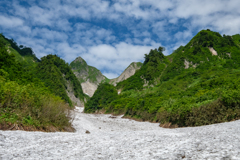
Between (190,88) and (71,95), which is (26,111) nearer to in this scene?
(190,88)

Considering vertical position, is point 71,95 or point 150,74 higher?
point 150,74

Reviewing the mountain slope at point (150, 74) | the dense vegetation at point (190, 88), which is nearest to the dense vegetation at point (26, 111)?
the dense vegetation at point (190, 88)

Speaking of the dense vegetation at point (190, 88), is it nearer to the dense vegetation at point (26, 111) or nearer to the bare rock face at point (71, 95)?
the dense vegetation at point (26, 111)

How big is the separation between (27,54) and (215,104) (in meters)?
194

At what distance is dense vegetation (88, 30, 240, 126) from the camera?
1772cm

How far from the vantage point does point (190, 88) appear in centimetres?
4247

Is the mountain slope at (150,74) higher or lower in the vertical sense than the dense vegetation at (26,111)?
higher

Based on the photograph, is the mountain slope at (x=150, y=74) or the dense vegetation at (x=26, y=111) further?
the mountain slope at (x=150, y=74)

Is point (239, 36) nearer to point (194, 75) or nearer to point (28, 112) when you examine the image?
point (194, 75)

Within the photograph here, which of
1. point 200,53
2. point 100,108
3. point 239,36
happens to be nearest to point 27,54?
point 100,108

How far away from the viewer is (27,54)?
576ft

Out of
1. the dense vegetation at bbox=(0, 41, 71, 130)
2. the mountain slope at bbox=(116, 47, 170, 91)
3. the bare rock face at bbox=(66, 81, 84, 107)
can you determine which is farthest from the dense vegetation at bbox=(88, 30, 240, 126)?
the bare rock face at bbox=(66, 81, 84, 107)

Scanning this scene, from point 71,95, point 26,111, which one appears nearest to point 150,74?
point 26,111

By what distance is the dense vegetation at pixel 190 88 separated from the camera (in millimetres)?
17719
